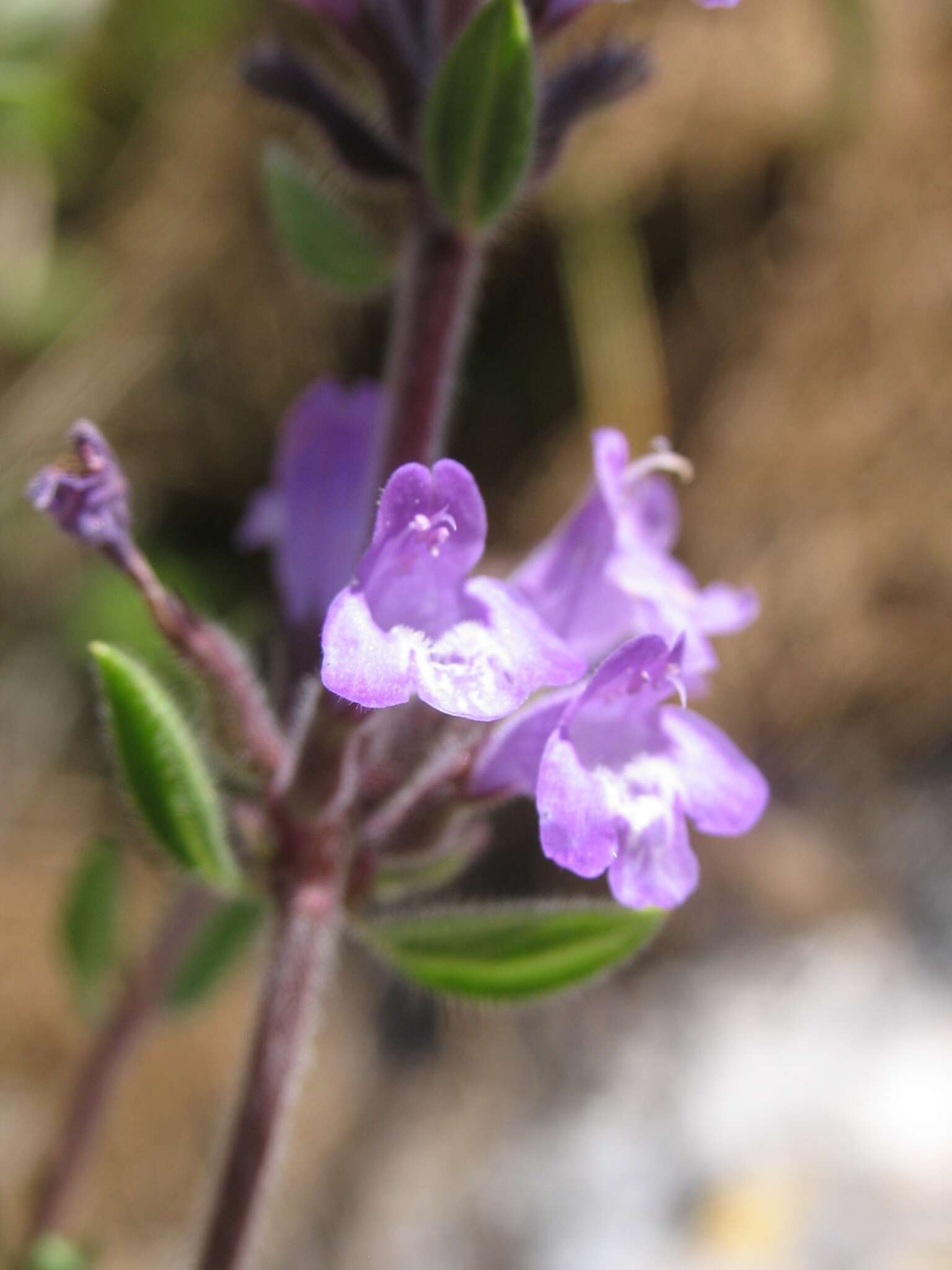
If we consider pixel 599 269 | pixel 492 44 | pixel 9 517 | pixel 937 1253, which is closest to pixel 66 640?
pixel 9 517

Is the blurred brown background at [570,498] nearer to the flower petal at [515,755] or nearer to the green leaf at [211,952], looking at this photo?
the green leaf at [211,952]

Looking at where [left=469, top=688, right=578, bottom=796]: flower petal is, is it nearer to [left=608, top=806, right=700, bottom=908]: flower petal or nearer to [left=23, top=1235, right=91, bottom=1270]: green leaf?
[left=608, top=806, right=700, bottom=908]: flower petal

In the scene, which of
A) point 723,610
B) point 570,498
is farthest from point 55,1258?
point 570,498

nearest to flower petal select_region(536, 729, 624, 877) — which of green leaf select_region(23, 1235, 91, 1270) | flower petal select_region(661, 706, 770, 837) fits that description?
flower petal select_region(661, 706, 770, 837)

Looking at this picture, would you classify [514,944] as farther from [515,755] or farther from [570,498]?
[570,498]

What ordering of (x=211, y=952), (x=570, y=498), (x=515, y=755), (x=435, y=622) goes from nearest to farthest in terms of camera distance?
(x=435, y=622), (x=515, y=755), (x=211, y=952), (x=570, y=498)
